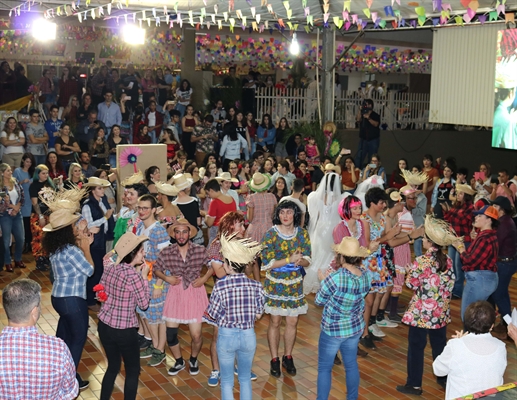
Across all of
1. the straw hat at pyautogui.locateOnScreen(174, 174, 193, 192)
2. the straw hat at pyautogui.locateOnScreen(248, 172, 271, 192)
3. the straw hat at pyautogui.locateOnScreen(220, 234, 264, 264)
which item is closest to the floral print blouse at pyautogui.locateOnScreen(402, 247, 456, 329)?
the straw hat at pyautogui.locateOnScreen(220, 234, 264, 264)

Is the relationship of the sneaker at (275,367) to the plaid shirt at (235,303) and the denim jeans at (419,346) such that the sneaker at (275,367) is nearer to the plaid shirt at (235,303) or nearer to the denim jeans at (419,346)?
the denim jeans at (419,346)

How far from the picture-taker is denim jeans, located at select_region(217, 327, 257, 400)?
4.75m

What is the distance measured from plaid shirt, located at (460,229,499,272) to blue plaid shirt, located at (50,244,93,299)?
3340 mm

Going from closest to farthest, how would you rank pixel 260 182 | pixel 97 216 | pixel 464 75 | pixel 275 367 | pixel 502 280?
pixel 275 367 < pixel 502 280 < pixel 97 216 < pixel 260 182 < pixel 464 75

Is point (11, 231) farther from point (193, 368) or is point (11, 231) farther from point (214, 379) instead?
point (214, 379)

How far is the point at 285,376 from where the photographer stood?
6137 mm

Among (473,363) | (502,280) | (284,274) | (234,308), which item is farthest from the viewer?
(502,280)

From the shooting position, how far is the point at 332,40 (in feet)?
46.3

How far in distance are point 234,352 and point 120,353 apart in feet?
2.79

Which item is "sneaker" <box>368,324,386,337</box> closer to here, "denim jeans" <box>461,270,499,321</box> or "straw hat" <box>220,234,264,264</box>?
"denim jeans" <box>461,270,499,321</box>

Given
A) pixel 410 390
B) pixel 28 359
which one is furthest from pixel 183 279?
pixel 28 359

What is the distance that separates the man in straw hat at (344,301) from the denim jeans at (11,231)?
5297mm

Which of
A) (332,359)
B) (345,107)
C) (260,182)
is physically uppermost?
(345,107)

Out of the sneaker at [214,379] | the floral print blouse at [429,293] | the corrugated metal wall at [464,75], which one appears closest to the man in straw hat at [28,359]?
the sneaker at [214,379]
